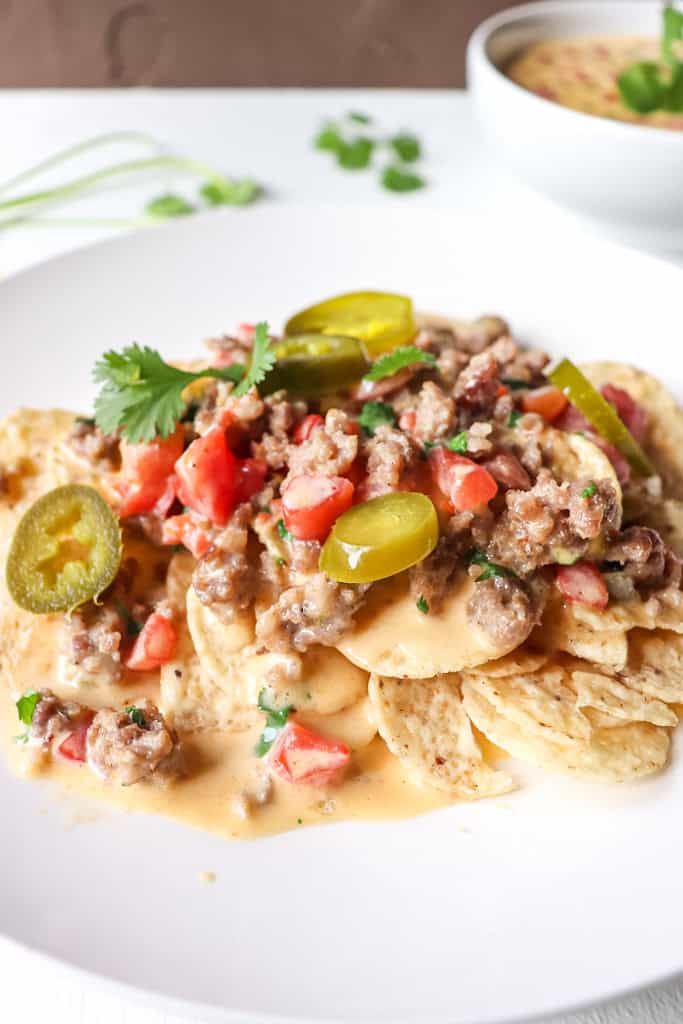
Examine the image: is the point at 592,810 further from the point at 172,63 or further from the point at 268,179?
the point at 172,63

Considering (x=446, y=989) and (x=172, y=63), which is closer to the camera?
(x=446, y=989)

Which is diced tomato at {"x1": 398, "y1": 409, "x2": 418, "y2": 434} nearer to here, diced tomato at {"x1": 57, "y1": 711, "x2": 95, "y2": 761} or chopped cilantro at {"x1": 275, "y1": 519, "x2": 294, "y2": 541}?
chopped cilantro at {"x1": 275, "y1": 519, "x2": 294, "y2": 541}

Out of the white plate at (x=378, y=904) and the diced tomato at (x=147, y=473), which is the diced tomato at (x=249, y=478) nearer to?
the diced tomato at (x=147, y=473)

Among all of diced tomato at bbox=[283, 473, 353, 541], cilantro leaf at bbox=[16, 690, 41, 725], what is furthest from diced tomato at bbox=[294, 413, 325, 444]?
cilantro leaf at bbox=[16, 690, 41, 725]

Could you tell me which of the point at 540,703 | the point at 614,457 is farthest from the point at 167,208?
the point at 540,703

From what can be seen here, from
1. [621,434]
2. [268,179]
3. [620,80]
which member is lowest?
[268,179]

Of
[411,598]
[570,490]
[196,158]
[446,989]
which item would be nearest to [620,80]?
[196,158]
